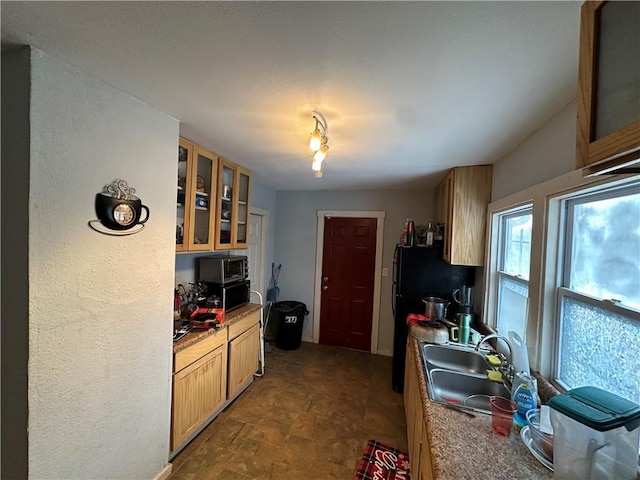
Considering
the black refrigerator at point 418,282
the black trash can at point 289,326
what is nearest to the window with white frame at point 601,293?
the black refrigerator at point 418,282

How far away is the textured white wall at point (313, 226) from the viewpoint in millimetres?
3715

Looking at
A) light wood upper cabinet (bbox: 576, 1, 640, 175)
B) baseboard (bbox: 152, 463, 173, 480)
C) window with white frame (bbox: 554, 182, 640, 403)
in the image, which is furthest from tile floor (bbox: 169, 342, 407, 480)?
light wood upper cabinet (bbox: 576, 1, 640, 175)

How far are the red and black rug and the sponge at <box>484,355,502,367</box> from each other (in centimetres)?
94

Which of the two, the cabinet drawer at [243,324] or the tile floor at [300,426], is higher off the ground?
the cabinet drawer at [243,324]

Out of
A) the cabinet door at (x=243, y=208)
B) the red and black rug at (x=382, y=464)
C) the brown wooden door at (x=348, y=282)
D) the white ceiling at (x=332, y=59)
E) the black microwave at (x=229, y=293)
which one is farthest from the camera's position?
the brown wooden door at (x=348, y=282)

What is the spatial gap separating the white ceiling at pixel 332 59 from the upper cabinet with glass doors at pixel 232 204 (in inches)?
31.6

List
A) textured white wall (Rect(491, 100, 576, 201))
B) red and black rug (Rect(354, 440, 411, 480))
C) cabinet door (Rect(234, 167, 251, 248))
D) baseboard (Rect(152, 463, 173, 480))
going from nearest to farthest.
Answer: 1. textured white wall (Rect(491, 100, 576, 201))
2. baseboard (Rect(152, 463, 173, 480))
3. red and black rug (Rect(354, 440, 411, 480))
4. cabinet door (Rect(234, 167, 251, 248))

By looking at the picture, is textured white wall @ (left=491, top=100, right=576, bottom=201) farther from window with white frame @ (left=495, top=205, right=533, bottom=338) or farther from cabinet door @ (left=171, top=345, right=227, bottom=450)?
cabinet door @ (left=171, top=345, right=227, bottom=450)

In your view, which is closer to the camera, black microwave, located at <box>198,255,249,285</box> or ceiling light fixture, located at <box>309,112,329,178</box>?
ceiling light fixture, located at <box>309,112,329,178</box>

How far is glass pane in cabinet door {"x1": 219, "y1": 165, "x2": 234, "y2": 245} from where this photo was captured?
2.54 m

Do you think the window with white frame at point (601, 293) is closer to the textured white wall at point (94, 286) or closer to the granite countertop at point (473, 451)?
the granite countertop at point (473, 451)

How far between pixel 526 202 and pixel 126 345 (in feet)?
7.95

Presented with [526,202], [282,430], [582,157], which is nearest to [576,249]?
[526,202]

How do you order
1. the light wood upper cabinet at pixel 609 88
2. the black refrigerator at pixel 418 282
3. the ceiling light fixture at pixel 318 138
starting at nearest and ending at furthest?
the light wood upper cabinet at pixel 609 88, the ceiling light fixture at pixel 318 138, the black refrigerator at pixel 418 282
